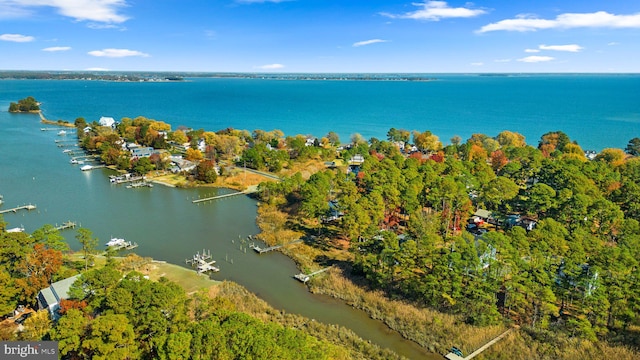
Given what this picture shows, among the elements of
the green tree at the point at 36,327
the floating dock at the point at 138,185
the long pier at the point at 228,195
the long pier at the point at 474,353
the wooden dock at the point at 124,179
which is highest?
the green tree at the point at 36,327

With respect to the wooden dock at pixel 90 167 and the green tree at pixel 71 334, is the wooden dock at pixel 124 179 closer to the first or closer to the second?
the wooden dock at pixel 90 167

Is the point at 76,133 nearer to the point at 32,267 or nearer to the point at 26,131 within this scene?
the point at 26,131

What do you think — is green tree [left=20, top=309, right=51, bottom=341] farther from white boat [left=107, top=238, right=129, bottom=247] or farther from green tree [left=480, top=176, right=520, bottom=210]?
green tree [left=480, top=176, right=520, bottom=210]

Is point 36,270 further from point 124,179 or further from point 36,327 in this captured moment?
point 124,179

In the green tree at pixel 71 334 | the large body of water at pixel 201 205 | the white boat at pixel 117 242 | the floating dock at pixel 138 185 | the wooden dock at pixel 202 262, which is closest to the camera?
the green tree at pixel 71 334

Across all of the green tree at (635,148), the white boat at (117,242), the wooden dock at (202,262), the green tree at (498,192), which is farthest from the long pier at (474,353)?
Answer: the green tree at (635,148)

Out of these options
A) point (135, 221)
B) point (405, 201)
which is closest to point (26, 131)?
point (135, 221)

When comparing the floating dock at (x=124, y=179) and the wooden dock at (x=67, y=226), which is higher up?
the floating dock at (x=124, y=179)

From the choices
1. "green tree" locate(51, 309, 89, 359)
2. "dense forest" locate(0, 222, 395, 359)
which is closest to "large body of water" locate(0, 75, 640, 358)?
"dense forest" locate(0, 222, 395, 359)

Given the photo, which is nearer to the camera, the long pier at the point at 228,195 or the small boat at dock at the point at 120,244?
the small boat at dock at the point at 120,244
